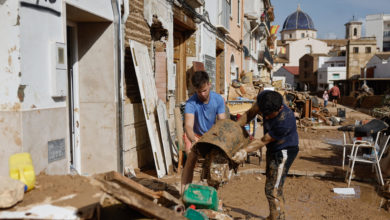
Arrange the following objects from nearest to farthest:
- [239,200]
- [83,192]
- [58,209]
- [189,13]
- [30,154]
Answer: [58,209] < [83,192] < [30,154] < [239,200] < [189,13]

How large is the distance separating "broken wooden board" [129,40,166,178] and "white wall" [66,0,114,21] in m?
0.80

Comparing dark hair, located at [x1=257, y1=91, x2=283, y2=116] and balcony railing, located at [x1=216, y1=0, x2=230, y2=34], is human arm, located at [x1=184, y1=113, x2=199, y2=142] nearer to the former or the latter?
dark hair, located at [x1=257, y1=91, x2=283, y2=116]

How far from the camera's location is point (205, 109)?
15.1 feet

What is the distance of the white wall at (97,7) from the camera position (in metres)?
4.53

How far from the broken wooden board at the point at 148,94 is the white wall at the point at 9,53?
273 centimetres

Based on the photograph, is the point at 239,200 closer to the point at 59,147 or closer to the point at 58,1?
the point at 59,147

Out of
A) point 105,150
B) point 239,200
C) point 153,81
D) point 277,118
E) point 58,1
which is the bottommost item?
point 239,200

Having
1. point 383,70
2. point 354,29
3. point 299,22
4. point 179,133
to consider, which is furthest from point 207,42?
point 354,29

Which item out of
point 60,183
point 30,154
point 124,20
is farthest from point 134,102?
point 60,183

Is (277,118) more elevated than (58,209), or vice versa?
(277,118)

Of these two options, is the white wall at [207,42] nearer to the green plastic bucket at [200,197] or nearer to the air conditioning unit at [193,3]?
the air conditioning unit at [193,3]

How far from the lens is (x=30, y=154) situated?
3635mm

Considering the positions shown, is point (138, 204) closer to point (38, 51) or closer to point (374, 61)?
point (38, 51)

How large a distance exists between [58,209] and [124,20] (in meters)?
3.87
